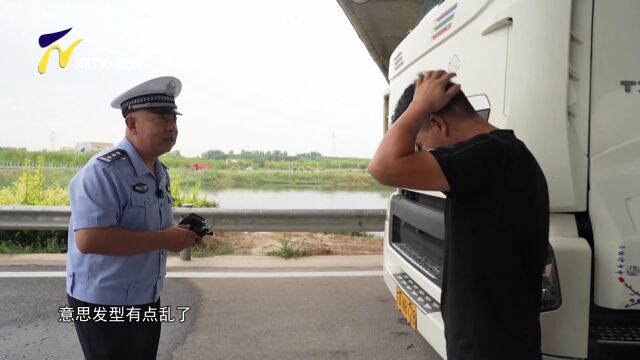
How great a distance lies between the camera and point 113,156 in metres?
1.89

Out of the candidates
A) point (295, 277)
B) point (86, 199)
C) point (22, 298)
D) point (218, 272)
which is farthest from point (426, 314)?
point (22, 298)

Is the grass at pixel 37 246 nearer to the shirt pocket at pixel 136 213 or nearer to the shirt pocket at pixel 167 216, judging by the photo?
the shirt pocket at pixel 167 216

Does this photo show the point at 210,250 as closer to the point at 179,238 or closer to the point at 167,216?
the point at 167,216

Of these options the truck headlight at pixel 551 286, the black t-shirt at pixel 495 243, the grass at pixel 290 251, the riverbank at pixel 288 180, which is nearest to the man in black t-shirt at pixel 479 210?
the black t-shirt at pixel 495 243

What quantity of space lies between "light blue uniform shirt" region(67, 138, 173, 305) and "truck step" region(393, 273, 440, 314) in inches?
56.6

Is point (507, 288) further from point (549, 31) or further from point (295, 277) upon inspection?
point (295, 277)

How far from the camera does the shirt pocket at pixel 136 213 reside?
189 cm

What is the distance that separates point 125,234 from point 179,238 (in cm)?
25

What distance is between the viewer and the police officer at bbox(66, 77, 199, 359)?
1.78 m

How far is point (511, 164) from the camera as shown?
1.32 m

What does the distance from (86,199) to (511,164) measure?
157 centimetres

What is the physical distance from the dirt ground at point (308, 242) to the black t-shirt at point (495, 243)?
4.94 meters

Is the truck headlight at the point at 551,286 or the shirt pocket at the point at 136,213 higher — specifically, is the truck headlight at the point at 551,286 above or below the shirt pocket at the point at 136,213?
below

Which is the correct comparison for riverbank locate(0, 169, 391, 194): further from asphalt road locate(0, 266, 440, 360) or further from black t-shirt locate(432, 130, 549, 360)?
black t-shirt locate(432, 130, 549, 360)
